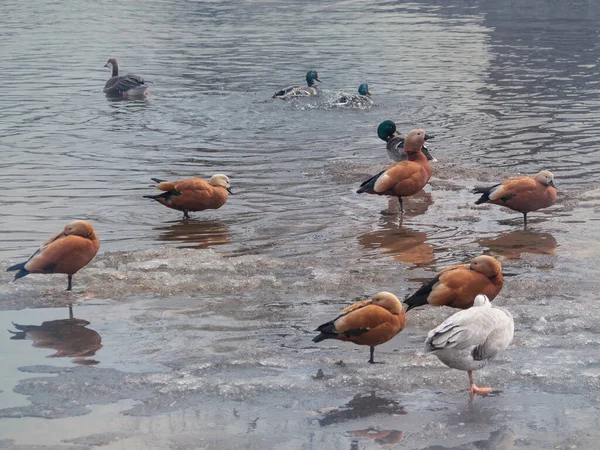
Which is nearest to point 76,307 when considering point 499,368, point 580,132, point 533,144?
point 499,368

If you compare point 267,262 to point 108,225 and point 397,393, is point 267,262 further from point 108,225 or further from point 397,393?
point 397,393

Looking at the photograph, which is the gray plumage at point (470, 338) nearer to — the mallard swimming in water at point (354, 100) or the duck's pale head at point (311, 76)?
the mallard swimming in water at point (354, 100)

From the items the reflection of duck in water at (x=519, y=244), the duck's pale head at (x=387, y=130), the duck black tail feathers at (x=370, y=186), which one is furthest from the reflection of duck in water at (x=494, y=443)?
the duck's pale head at (x=387, y=130)

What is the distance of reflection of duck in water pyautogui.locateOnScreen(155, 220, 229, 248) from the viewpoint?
507 inches

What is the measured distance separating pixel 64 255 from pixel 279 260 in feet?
8.81

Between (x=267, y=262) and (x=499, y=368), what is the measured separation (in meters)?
3.89

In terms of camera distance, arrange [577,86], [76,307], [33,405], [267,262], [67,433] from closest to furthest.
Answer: [67,433], [33,405], [76,307], [267,262], [577,86]

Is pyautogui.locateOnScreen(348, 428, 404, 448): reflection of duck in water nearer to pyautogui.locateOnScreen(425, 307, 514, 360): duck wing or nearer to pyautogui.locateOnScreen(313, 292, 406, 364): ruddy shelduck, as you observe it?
pyautogui.locateOnScreen(425, 307, 514, 360): duck wing

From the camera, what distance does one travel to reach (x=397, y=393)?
7902 mm

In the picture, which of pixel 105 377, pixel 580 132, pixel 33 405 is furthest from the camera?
Result: pixel 580 132

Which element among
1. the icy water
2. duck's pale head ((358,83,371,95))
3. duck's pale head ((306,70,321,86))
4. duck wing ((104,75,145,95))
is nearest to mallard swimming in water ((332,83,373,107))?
duck's pale head ((358,83,371,95))

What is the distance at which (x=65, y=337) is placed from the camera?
919 cm

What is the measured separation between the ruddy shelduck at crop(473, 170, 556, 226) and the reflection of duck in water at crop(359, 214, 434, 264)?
1123 millimetres

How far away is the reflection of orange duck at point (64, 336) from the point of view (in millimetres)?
8852
